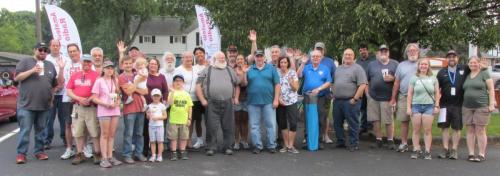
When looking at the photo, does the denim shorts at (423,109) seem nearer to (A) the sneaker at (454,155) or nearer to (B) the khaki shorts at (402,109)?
(B) the khaki shorts at (402,109)

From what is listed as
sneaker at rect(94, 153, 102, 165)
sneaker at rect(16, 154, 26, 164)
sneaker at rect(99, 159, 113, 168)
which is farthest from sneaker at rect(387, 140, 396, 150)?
sneaker at rect(16, 154, 26, 164)

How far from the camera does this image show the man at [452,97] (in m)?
7.60

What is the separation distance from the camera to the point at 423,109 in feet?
25.1

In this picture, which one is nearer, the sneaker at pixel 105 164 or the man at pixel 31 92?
the sneaker at pixel 105 164

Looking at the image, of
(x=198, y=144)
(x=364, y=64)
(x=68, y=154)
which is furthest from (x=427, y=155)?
(x=68, y=154)

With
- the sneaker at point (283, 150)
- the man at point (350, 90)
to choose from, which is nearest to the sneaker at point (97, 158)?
the sneaker at point (283, 150)

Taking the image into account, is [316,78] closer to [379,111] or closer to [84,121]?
[379,111]

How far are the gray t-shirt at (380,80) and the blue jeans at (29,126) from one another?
17.2 ft

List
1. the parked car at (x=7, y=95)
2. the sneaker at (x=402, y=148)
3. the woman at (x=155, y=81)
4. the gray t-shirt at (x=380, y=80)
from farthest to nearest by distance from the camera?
1. the parked car at (x=7, y=95)
2. the gray t-shirt at (x=380, y=80)
3. the sneaker at (x=402, y=148)
4. the woman at (x=155, y=81)

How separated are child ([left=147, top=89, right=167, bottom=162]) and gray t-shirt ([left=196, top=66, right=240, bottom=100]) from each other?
0.79 metres

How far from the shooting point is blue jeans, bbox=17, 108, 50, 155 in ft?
23.9

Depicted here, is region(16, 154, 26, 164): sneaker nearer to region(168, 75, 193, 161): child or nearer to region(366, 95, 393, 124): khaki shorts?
region(168, 75, 193, 161): child

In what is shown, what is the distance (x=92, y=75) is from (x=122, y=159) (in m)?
1.36

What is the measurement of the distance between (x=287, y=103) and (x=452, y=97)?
252 cm
